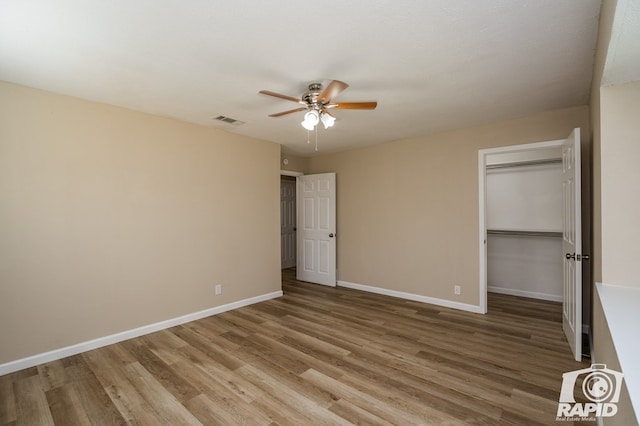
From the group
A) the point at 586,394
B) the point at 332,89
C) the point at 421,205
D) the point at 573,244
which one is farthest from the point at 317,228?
the point at 586,394

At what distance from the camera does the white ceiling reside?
5.38 ft

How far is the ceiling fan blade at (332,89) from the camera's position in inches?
83.8

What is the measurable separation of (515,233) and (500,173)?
1026 mm

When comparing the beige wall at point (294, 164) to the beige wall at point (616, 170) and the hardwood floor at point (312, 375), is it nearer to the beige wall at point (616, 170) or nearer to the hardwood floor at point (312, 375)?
the hardwood floor at point (312, 375)

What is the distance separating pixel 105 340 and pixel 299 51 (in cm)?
337

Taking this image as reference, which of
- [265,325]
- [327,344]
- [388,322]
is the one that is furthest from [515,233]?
[265,325]

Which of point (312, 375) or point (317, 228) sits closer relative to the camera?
point (312, 375)

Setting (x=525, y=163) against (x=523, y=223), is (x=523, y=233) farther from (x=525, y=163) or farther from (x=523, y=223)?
(x=525, y=163)

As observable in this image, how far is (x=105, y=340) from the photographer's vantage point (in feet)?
9.91

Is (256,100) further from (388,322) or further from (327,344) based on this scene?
(388,322)

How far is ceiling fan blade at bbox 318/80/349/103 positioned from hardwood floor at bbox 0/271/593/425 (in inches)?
90.4

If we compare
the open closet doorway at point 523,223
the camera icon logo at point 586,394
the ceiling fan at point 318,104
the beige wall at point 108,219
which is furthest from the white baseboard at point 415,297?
the ceiling fan at point 318,104

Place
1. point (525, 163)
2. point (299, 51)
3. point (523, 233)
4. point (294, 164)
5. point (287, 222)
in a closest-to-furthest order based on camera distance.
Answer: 1. point (299, 51)
2. point (525, 163)
3. point (523, 233)
4. point (294, 164)
5. point (287, 222)

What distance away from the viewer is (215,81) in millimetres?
2527
